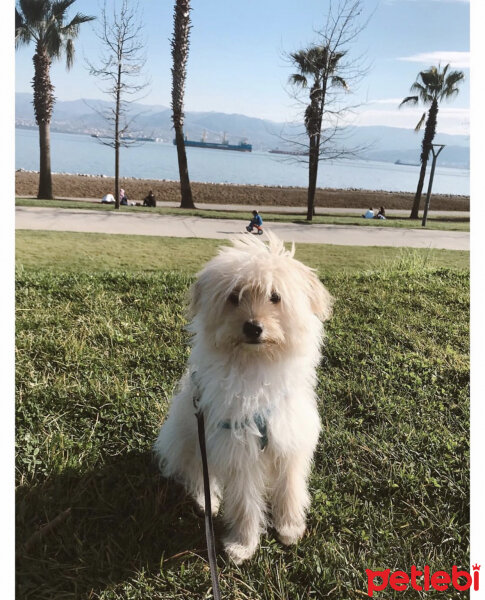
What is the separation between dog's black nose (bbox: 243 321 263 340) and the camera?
1498 mm

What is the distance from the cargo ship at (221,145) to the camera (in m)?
4.91

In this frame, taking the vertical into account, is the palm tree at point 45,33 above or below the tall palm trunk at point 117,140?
above

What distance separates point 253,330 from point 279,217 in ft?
13.4

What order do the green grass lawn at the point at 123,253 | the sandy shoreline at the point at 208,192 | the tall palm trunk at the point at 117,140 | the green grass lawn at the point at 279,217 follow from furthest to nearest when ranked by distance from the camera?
the sandy shoreline at the point at 208,192 → the green grass lawn at the point at 279,217 → the green grass lawn at the point at 123,253 → the tall palm trunk at the point at 117,140

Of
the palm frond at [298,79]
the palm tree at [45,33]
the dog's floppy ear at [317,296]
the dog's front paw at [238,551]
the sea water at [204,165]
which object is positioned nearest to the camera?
the dog's floppy ear at [317,296]

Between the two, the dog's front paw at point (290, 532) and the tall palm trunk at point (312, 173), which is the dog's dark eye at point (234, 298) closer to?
the dog's front paw at point (290, 532)

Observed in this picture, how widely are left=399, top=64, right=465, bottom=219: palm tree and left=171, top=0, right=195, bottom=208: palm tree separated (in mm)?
2346

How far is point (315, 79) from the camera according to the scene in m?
4.30

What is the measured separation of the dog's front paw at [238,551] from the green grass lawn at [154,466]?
37 mm

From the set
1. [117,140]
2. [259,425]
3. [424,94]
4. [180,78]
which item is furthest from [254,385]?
[424,94]

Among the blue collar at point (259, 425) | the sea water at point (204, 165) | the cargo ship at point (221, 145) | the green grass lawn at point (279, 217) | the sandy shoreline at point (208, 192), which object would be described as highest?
the cargo ship at point (221, 145)

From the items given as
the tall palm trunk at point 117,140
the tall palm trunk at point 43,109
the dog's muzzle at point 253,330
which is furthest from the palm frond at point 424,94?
the dog's muzzle at point 253,330

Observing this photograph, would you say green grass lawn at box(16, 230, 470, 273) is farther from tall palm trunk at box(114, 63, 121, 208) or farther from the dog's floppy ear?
the dog's floppy ear

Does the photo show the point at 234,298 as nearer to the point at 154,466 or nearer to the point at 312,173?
the point at 154,466
